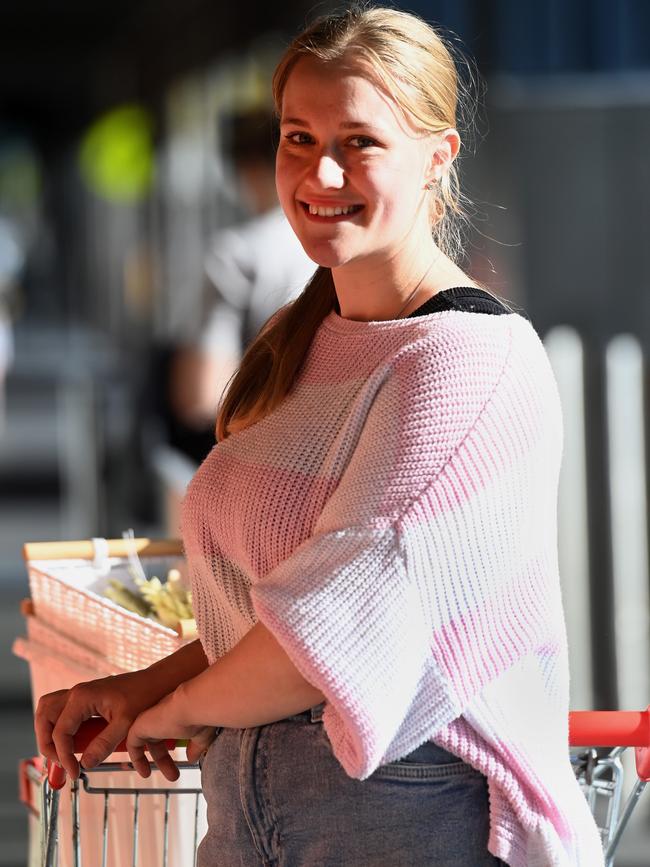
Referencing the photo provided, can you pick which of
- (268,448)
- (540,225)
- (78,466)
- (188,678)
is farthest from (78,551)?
(78,466)

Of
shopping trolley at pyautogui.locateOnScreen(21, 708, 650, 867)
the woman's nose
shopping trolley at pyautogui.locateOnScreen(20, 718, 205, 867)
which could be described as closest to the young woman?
the woman's nose

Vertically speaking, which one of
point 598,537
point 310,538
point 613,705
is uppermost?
point 310,538

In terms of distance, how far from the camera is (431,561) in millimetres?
1630

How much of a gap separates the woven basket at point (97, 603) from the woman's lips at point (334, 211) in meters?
0.70

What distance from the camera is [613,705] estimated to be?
202 inches

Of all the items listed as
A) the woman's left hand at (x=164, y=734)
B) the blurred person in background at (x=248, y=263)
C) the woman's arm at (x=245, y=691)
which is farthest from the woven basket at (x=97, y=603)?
the blurred person in background at (x=248, y=263)

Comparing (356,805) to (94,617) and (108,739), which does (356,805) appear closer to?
(108,739)

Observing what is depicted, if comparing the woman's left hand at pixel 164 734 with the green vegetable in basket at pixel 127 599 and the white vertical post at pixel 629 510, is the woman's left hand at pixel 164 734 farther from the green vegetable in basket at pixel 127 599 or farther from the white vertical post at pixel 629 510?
the white vertical post at pixel 629 510

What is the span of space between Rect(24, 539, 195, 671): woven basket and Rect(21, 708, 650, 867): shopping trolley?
189mm

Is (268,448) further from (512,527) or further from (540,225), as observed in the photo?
(540,225)

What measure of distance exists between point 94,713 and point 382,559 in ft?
1.69

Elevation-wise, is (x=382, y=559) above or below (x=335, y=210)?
below

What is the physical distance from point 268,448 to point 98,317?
33.5m


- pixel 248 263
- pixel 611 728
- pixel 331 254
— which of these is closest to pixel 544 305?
pixel 248 263
